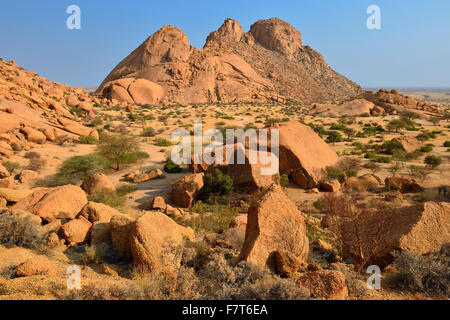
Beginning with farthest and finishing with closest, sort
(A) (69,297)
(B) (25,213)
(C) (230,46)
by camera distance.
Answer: (C) (230,46), (B) (25,213), (A) (69,297)

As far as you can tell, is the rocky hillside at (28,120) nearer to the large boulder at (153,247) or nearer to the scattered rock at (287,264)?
the large boulder at (153,247)

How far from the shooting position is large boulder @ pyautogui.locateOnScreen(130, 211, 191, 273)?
4590 millimetres

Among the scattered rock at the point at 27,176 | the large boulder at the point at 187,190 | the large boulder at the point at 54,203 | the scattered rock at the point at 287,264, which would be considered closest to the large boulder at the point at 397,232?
the scattered rock at the point at 287,264

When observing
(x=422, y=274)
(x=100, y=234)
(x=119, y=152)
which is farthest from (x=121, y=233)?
(x=119, y=152)

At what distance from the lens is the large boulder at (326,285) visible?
130 inches

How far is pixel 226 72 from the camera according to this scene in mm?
57750

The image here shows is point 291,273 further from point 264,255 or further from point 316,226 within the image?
point 316,226

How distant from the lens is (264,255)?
4289 millimetres

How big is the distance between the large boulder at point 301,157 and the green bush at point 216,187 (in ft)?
9.50

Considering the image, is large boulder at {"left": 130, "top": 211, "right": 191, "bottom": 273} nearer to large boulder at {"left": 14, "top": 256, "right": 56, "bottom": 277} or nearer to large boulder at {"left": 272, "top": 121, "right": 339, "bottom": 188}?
large boulder at {"left": 14, "top": 256, "right": 56, "bottom": 277}

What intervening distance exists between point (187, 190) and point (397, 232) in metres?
6.99

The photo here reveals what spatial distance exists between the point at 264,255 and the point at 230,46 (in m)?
71.0

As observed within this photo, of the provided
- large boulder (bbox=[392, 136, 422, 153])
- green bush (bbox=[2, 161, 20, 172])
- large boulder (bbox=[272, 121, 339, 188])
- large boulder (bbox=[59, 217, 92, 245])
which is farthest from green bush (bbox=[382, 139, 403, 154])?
green bush (bbox=[2, 161, 20, 172])
